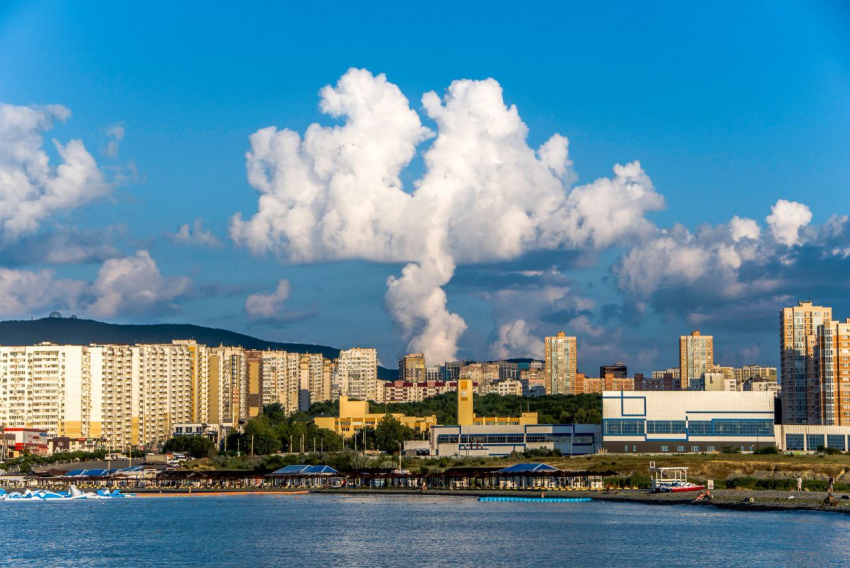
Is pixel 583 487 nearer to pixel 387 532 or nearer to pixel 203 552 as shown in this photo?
pixel 387 532

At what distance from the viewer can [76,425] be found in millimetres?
176500

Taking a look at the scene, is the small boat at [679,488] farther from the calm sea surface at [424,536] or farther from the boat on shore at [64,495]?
the boat on shore at [64,495]

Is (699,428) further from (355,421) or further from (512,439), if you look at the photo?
(355,421)

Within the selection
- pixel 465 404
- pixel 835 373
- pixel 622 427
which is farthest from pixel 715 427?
pixel 465 404

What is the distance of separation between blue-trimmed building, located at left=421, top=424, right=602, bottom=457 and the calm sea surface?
4831cm

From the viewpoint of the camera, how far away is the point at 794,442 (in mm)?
135250

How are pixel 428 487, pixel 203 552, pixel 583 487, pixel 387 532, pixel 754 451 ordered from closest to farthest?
pixel 203 552, pixel 387 532, pixel 583 487, pixel 428 487, pixel 754 451

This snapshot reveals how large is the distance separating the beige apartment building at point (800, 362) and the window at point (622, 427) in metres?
27.4

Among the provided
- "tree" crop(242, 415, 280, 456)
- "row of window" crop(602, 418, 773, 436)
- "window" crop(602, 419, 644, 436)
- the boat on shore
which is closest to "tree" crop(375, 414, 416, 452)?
"tree" crop(242, 415, 280, 456)

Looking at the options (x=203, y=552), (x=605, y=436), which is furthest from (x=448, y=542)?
(x=605, y=436)

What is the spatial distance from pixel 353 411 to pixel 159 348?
35.4 meters

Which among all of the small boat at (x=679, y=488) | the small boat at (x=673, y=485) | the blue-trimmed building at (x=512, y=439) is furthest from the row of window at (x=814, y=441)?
the small boat at (x=679, y=488)

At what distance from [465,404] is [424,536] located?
278 feet

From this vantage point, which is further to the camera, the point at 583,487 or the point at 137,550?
the point at 583,487
